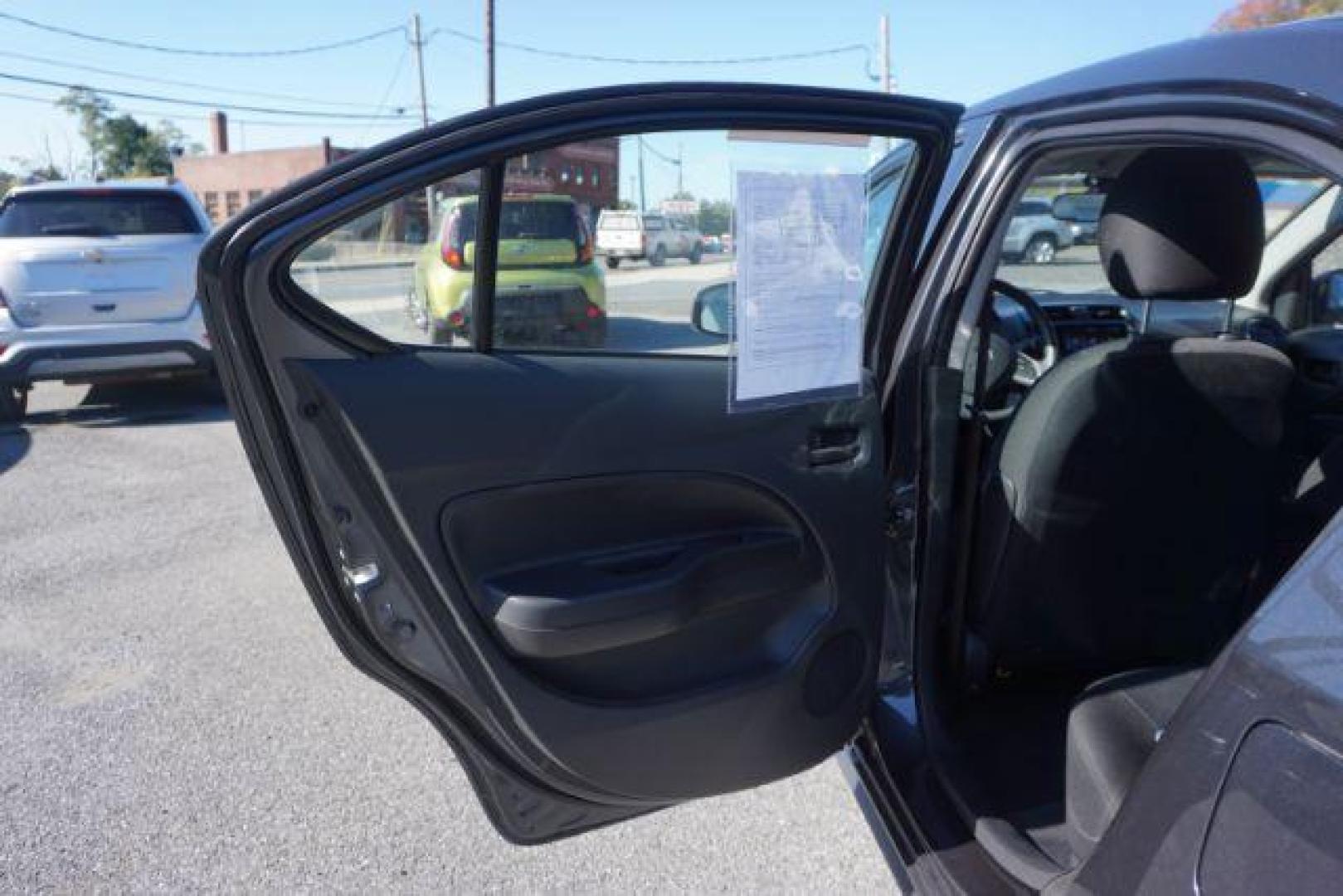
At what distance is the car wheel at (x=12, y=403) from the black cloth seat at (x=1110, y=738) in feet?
26.5

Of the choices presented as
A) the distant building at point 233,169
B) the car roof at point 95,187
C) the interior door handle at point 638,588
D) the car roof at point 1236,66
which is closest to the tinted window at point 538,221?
the interior door handle at point 638,588

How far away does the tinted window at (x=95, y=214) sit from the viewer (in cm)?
715

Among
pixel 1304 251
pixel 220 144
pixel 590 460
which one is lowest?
pixel 590 460

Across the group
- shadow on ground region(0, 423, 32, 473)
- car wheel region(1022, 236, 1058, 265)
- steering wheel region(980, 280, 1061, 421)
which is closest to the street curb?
steering wheel region(980, 280, 1061, 421)

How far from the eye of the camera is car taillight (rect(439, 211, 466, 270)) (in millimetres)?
1653

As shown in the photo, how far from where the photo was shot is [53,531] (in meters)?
5.00

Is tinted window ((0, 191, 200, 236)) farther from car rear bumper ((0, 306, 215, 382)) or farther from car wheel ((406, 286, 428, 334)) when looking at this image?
car wheel ((406, 286, 428, 334))

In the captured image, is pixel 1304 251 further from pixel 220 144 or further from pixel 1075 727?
pixel 220 144

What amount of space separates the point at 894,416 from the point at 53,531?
4869 mm

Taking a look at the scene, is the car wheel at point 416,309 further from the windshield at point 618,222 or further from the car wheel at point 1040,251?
the car wheel at point 1040,251

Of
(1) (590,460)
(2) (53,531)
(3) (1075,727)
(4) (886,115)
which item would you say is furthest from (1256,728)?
(2) (53,531)

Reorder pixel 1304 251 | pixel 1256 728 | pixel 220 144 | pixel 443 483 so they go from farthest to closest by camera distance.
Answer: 1. pixel 220 144
2. pixel 1304 251
3. pixel 443 483
4. pixel 1256 728

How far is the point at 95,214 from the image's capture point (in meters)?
7.35

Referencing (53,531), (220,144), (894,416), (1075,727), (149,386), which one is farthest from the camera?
(220,144)
